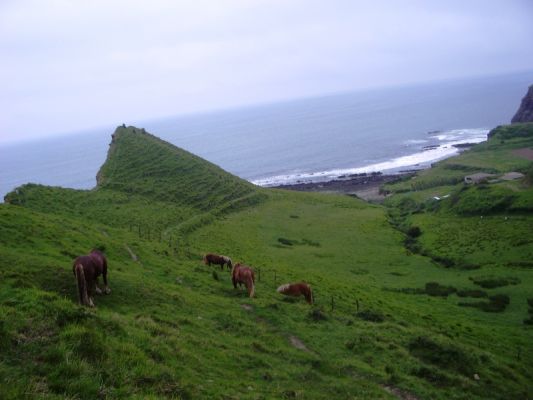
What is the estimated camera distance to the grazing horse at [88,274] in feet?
54.3

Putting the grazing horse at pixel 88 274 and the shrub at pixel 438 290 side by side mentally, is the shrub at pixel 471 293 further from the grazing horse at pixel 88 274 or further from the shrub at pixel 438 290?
the grazing horse at pixel 88 274

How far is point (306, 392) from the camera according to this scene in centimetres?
1420

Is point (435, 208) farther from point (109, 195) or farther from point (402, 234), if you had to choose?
point (109, 195)

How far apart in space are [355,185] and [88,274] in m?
129

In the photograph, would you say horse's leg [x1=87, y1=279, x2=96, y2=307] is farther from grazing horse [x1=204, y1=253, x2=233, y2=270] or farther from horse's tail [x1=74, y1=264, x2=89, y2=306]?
grazing horse [x1=204, y1=253, x2=233, y2=270]

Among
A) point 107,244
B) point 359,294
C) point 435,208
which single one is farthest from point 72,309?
point 435,208

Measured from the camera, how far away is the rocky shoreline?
428 feet

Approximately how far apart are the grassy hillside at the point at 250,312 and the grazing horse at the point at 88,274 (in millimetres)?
729

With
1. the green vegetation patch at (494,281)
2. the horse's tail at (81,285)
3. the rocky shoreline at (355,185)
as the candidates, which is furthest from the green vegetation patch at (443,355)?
the rocky shoreline at (355,185)

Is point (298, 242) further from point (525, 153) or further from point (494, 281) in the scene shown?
point (525, 153)

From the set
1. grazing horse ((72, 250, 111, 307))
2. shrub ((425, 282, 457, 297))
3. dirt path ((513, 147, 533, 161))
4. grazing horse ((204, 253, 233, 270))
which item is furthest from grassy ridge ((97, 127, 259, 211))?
dirt path ((513, 147, 533, 161))

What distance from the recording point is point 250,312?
22.4 metres

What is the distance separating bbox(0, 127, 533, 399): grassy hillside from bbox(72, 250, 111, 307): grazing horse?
0.73m

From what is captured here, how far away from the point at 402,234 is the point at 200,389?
6506cm
